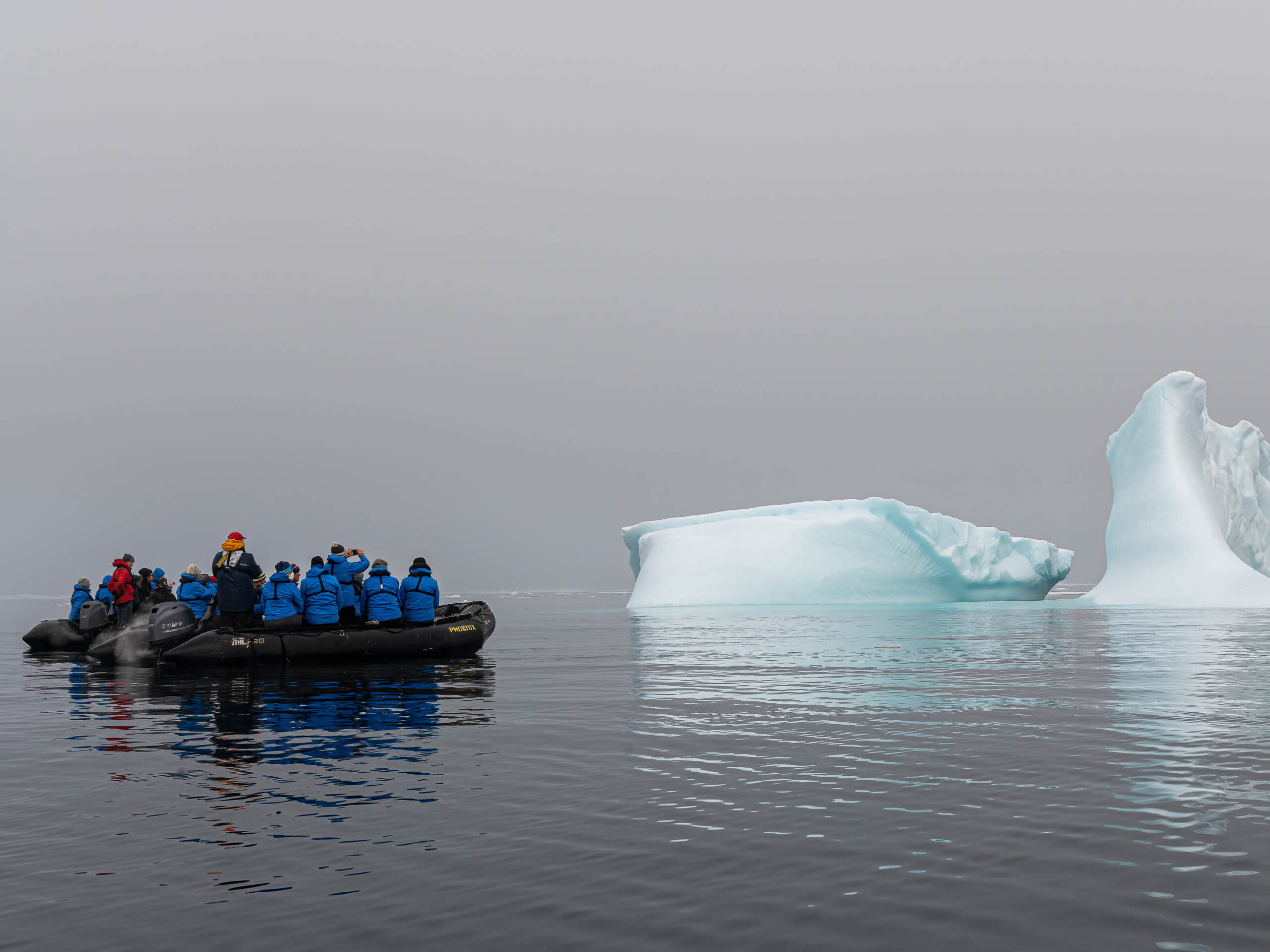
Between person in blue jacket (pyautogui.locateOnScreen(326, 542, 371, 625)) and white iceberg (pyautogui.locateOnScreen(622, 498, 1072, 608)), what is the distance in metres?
28.1

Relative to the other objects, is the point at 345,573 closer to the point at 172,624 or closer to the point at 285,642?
the point at 285,642

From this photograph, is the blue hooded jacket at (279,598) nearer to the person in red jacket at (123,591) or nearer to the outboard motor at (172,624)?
the outboard motor at (172,624)

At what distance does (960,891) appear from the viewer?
484 centimetres

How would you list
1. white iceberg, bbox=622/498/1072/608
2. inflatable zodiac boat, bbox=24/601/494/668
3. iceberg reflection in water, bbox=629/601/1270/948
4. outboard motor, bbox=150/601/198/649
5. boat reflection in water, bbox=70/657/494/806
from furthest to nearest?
white iceberg, bbox=622/498/1072/608 < outboard motor, bbox=150/601/198/649 < inflatable zodiac boat, bbox=24/601/494/668 < boat reflection in water, bbox=70/657/494/806 < iceberg reflection in water, bbox=629/601/1270/948

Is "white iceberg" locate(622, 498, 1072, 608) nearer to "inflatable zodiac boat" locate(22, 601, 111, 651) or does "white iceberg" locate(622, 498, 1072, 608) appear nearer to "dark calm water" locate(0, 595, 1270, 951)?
"inflatable zodiac boat" locate(22, 601, 111, 651)

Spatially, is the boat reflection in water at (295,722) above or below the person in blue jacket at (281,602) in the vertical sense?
below

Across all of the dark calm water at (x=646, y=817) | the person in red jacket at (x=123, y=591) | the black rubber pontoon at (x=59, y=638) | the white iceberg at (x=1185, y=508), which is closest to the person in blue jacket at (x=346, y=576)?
the dark calm water at (x=646, y=817)

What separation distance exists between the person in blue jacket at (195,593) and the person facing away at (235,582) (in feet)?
3.85

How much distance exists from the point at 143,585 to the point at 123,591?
69cm

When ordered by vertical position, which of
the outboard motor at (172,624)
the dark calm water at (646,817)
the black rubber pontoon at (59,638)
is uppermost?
the outboard motor at (172,624)

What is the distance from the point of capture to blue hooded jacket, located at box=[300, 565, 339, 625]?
18.2 metres

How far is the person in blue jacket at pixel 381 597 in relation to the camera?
18.7m

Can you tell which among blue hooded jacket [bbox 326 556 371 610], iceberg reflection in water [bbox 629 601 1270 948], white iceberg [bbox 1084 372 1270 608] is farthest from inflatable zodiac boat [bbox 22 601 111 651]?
white iceberg [bbox 1084 372 1270 608]

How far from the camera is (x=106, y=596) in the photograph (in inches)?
1005
